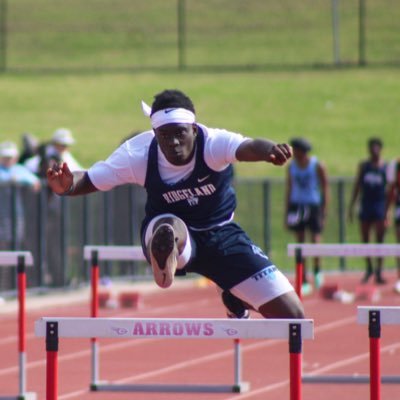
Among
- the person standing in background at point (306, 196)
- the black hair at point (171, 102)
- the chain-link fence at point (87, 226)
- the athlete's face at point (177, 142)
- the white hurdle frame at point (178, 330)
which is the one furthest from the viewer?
the person standing in background at point (306, 196)

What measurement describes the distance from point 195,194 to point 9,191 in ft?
30.0

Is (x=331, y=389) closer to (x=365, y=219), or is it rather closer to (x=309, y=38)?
(x=365, y=219)

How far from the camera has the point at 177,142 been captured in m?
7.90

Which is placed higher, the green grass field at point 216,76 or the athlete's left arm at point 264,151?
the green grass field at point 216,76

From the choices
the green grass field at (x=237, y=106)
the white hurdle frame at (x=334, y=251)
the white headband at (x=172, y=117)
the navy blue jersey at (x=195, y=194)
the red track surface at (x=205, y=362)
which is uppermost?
the green grass field at (x=237, y=106)

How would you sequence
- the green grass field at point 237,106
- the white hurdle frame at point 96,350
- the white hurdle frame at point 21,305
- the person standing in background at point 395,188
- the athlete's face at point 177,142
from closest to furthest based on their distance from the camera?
the athlete's face at point 177,142 < the white hurdle frame at point 21,305 < the white hurdle frame at point 96,350 < the person standing in background at point 395,188 < the green grass field at point 237,106

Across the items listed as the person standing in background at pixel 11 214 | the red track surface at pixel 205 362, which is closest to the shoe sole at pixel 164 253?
the red track surface at pixel 205 362

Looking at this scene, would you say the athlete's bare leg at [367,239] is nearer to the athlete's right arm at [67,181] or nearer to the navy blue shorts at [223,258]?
the navy blue shorts at [223,258]

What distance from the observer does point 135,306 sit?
16.5 meters

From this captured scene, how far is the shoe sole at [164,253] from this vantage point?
24.7 ft

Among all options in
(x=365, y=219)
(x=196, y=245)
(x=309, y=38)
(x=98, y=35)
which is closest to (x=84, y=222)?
(x=365, y=219)

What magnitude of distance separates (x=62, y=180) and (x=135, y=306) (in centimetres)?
869

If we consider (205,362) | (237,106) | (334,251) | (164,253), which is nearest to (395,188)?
(205,362)

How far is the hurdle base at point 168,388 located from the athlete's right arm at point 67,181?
2.25 meters
